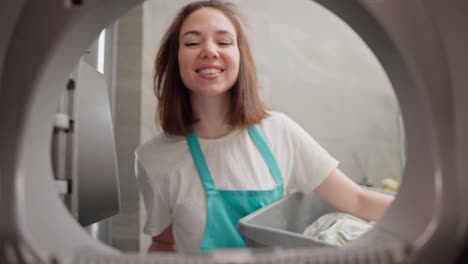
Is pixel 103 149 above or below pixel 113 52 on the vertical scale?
below

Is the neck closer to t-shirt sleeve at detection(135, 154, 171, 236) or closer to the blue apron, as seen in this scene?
the blue apron

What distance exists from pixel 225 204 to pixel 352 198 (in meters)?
0.28

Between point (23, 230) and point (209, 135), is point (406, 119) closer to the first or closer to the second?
point (23, 230)

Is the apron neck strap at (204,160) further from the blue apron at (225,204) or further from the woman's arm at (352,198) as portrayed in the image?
the woman's arm at (352,198)

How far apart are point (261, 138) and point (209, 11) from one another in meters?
0.31

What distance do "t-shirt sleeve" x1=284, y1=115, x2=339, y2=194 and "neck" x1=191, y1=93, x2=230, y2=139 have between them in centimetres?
16

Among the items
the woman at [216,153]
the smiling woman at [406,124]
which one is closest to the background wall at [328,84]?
the woman at [216,153]

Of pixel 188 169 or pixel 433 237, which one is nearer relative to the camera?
pixel 433 237

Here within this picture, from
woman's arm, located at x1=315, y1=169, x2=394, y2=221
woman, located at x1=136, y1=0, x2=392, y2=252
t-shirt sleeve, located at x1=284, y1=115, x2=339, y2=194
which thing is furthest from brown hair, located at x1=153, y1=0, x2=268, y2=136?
woman's arm, located at x1=315, y1=169, x2=394, y2=221

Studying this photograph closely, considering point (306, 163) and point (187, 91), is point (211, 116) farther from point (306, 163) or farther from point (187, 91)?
point (306, 163)

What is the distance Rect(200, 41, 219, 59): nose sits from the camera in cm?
71

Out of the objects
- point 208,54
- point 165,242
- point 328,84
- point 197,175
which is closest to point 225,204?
point 197,175

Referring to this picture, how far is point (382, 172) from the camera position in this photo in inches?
70.9

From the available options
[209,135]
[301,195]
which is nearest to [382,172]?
[301,195]
